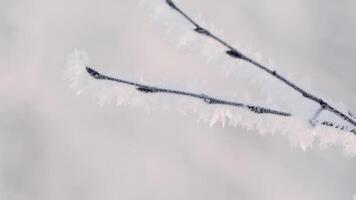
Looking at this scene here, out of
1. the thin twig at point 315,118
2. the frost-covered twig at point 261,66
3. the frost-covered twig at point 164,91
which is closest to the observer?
the frost-covered twig at point 261,66

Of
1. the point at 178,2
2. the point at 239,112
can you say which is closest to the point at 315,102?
the point at 239,112

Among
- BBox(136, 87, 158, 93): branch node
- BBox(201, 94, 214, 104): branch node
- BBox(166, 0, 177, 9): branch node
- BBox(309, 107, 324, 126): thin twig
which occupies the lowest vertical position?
BBox(136, 87, 158, 93): branch node

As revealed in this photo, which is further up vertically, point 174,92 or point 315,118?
point 315,118

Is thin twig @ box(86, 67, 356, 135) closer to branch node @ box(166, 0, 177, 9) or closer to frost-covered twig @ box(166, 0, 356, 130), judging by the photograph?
frost-covered twig @ box(166, 0, 356, 130)

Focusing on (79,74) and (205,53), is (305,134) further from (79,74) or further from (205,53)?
(79,74)

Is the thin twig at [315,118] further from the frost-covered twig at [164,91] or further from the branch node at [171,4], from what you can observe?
the branch node at [171,4]

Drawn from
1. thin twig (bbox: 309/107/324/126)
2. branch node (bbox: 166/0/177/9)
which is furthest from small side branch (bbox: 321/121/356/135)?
branch node (bbox: 166/0/177/9)

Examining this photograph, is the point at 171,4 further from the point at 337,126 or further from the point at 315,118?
the point at 337,126

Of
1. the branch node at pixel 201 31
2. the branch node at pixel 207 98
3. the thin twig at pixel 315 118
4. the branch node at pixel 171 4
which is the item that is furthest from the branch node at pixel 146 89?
the thin twig at pixel 315 118

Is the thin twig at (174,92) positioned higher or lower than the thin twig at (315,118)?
lower

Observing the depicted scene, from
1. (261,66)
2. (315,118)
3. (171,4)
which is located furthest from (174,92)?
(315,118)

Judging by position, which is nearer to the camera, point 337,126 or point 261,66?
point 261,66
